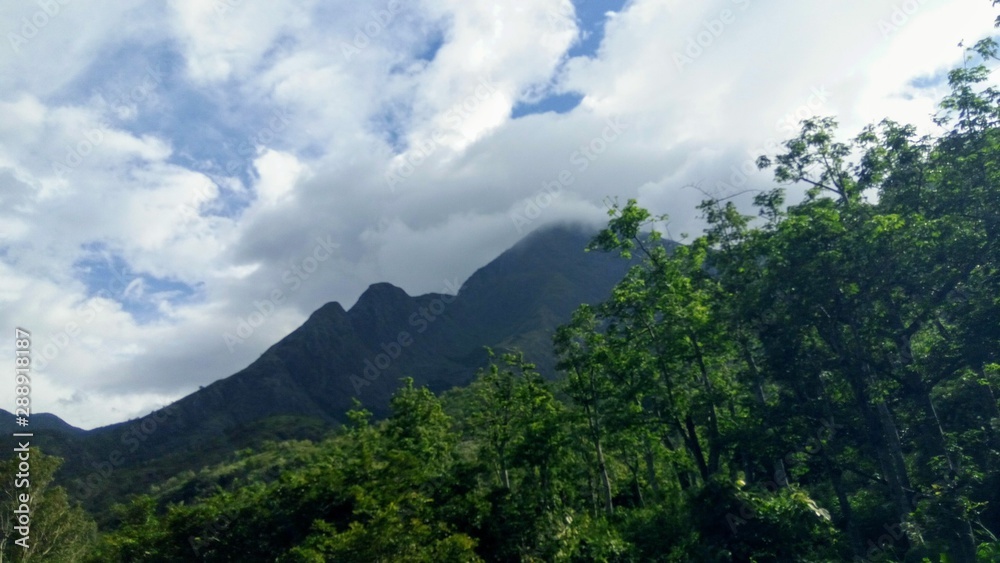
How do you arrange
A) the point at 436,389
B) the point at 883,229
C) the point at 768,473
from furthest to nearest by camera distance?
1. the point at 436,389
2. the point at 768,473
3. the point at 883,229

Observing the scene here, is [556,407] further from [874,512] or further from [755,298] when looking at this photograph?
[874,512]

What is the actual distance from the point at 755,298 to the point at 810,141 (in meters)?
6.44

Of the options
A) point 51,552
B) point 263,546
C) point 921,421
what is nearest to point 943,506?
point 921,421

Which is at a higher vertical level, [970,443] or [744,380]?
[744,380]

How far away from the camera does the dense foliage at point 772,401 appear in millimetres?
17203

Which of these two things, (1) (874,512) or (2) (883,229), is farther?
(1) (874,512)

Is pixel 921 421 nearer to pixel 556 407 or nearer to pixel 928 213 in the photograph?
pixel 928 213

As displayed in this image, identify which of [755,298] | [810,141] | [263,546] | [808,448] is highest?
[810,141]

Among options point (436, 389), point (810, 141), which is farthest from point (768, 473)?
point (436, 389)

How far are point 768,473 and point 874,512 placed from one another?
3522 mm

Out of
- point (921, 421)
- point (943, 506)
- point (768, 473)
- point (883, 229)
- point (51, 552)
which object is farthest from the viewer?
point (51, 552)

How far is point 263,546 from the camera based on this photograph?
20.8 m

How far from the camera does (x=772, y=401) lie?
69.7 ft

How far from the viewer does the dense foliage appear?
56.4ft
